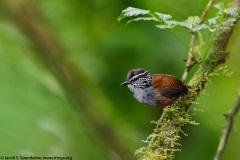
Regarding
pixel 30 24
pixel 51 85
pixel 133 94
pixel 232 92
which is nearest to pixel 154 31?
pixel 133 94

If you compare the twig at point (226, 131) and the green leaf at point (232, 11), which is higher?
the green leaf at point (232, 11)

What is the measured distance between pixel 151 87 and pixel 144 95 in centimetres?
13

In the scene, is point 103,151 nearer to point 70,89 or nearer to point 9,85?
point 70,89

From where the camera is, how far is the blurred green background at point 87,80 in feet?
7.13

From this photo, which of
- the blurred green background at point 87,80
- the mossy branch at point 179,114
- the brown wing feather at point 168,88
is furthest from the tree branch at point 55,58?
the brown wing feather at point 168,88

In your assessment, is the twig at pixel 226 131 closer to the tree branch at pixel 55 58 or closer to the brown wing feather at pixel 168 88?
the tree branch at pixel 55 58

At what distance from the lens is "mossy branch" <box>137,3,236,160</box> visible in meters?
2.55

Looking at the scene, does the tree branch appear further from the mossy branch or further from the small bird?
the small bird

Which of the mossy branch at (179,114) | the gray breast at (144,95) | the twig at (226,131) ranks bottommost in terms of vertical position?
the twig at (226,131)

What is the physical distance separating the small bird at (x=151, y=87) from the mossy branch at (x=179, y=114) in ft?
0.75

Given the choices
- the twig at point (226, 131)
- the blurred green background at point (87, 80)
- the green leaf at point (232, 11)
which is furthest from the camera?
the green leaf at point (232, 11)

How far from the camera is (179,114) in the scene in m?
2.82

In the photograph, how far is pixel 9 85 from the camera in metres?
2.14

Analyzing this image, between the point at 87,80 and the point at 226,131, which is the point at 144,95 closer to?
the point at 87,80
